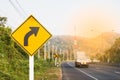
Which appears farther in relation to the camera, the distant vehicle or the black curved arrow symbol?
the distant vehicle

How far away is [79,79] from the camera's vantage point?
33.9 m

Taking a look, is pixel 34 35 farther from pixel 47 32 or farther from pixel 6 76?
pixel 6 76

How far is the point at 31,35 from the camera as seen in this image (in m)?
12.4

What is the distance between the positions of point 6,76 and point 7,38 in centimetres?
1344

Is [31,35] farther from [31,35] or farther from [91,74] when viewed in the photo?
[91,74]

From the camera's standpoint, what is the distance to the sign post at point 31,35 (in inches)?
483

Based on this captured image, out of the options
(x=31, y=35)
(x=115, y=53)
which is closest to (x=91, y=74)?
(x=31, y=35)

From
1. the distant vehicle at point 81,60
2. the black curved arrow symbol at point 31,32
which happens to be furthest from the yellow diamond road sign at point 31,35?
the distant vehicle at point 81,60

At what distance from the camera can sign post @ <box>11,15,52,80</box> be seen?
12.3m

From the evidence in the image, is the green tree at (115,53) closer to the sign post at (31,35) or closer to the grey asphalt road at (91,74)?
the grey asphalt road at (91,74)

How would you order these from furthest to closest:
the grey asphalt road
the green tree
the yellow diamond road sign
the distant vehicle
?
1. the green tree
2. the distant vehicle
3. the grey asphalt road
4. the yellow diamond road sign

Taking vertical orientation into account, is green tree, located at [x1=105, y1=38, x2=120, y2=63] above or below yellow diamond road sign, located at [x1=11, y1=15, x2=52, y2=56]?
above

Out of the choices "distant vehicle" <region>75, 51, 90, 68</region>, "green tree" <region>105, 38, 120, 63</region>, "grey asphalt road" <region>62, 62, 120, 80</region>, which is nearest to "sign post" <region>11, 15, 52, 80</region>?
"grey asphalt road" <region>62, 62, 120, 80</region>

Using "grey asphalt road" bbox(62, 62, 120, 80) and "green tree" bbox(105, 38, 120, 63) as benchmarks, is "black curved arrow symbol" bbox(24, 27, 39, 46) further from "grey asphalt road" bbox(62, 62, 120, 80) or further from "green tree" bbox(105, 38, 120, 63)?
"green tree" bbox(105, 38, 120, 63)
